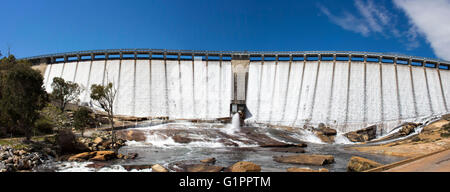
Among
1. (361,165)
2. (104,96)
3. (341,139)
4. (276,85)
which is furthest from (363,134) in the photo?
(104,96)

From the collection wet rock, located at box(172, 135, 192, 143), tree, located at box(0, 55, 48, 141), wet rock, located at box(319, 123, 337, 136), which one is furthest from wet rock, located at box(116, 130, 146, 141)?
wet rock, located at box(319, 123, 337, 136)

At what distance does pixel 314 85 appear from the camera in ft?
164

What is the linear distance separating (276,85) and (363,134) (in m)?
18.1

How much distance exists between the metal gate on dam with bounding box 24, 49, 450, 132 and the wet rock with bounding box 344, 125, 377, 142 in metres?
2.71

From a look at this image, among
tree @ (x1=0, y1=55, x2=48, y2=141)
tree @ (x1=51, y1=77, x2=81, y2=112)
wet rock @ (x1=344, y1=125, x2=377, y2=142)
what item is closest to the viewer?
tree @ (x1=0, y1=55, x2=48, y2=141)

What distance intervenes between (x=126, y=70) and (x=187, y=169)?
44.1 m

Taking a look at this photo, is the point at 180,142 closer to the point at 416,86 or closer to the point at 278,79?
the point at 278,79

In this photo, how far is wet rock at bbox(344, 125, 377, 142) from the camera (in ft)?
129

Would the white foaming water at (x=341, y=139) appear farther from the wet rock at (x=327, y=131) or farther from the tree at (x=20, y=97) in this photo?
the tree at (x=20, y=97)

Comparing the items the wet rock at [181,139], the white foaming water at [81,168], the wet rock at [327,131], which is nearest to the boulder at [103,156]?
the white foaming water at [81,168]

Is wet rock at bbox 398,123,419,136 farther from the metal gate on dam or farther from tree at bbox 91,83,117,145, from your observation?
tree at bbox 91,83,117,145

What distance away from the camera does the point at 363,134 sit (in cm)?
4047

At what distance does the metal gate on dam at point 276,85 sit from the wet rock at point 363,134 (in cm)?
271

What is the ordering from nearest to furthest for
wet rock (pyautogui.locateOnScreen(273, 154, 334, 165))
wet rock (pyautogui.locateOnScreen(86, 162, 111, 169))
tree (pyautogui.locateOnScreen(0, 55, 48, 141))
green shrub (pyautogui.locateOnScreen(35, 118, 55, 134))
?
wet rock (pyautogui.locateOnScreen(86, 162, 111, 169)) < wet rock (pyautogui.locateOnScreen(273, 154, 334, 165)) < tree (pyautogui.locateOnScreen(0, 55, 48, 141)) < green shrub (pyautogui.locateOnScreen(35, 118, 55, 134))
